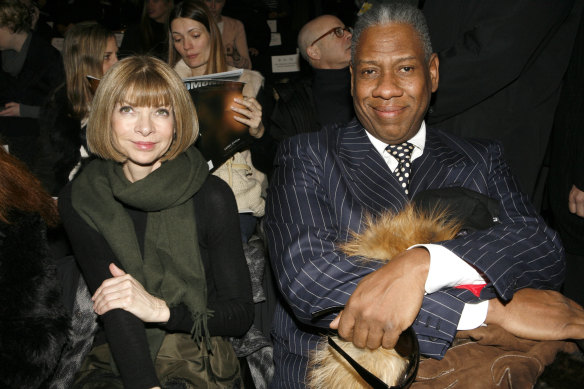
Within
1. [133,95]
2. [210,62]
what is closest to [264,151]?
[210,62]

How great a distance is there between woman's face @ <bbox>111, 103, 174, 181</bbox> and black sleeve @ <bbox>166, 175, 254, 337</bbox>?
0.87 feet

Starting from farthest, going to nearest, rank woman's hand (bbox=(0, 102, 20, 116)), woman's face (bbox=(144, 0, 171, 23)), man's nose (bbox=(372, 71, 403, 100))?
woman's face (bbox=(144, 0, 171, 23))
woman's hand (bbox=(0, 102, 20, 116))
man's nose (bbox=(372, 71, 403, 100))

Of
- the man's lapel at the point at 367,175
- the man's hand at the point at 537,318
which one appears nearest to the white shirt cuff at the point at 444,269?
the man's hand at the point at 537,318

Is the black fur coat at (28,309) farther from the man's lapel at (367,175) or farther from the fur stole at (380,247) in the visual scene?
the man's lapel at (367,175)

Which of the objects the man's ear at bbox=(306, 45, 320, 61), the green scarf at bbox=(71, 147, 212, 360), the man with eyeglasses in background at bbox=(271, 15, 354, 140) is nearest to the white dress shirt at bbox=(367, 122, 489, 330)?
the green scarf at bbox=(71, 147, 212, 360)

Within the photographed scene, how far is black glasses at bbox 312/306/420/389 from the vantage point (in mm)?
1328

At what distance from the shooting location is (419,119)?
196cm

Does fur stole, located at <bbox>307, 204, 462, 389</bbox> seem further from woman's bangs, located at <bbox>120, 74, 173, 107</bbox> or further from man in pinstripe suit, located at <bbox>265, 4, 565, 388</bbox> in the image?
woman's bangs, located at <bbox>120, 74, 173, 107</bbox>

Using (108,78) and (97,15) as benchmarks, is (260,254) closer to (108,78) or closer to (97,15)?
(108,78)

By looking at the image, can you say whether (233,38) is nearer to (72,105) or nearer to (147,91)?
(72,105)

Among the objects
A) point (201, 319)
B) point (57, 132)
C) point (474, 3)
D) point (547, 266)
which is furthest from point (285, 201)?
point (57, 132)

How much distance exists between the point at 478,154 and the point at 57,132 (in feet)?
8.40

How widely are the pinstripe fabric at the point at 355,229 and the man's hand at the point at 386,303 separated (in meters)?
0.08

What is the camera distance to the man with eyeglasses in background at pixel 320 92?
10.3 ft
